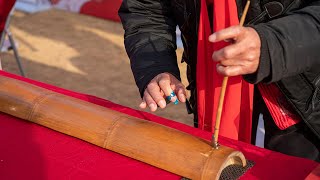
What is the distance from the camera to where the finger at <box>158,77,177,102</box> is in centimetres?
116

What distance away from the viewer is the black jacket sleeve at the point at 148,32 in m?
1.34

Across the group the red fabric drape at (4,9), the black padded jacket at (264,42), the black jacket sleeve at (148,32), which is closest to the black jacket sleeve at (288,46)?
the black padded jacket at (264,42)

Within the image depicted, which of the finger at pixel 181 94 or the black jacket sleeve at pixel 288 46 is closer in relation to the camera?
the black jacket sleeve at pixel 288 46

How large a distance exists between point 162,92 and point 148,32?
0.91 feet

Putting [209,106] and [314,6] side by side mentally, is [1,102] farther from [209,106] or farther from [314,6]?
[314,6]

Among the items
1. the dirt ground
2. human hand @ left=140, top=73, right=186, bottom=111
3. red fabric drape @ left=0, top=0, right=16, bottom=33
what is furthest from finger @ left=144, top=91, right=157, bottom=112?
the dirt ground

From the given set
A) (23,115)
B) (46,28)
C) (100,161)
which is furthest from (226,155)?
(46,28)

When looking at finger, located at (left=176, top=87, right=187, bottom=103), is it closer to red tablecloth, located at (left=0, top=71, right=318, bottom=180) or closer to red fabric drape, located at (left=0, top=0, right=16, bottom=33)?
red tablecloth, located at (left=0, top=71, right=318, bottom=180)

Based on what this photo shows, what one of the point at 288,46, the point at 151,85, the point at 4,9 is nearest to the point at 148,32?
the point at 151,85

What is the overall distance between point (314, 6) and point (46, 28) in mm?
4442

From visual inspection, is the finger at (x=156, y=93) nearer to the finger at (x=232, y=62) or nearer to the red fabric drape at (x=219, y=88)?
the red fabric drape at (x=219, y=88)

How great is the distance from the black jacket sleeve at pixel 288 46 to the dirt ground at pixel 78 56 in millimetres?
2161

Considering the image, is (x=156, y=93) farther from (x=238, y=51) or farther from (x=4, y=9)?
(x=4, y=9)

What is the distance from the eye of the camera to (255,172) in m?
1.00
